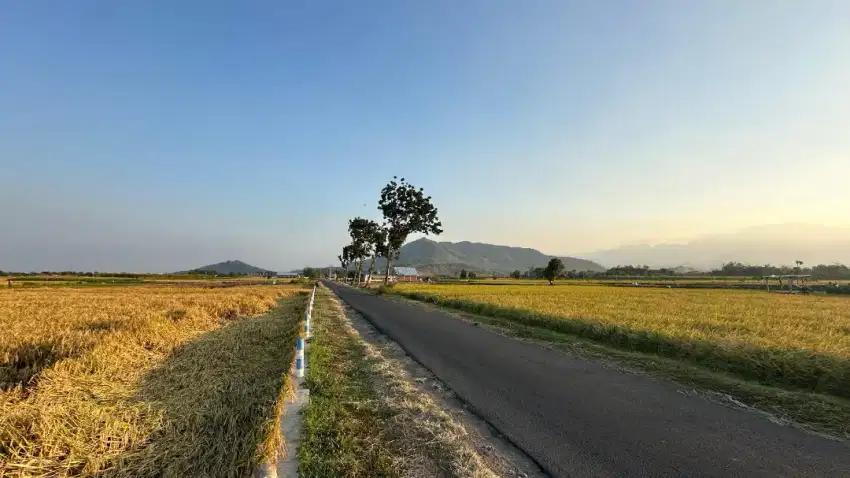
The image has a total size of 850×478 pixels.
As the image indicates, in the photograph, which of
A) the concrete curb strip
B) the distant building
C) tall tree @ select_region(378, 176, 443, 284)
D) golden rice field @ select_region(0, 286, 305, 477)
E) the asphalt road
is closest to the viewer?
the concrete curb strip

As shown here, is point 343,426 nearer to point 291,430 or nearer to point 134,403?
point 291,430

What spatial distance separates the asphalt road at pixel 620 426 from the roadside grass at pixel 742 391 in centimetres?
53

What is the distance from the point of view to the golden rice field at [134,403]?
163 inches

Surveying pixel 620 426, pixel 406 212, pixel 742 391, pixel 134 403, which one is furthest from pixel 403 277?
pixel 620 426

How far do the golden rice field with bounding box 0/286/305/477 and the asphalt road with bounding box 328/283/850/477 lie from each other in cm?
350

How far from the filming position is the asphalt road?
455 cm

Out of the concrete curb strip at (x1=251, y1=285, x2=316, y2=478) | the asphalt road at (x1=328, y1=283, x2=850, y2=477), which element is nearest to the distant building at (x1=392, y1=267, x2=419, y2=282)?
the asphalt road at (x1=328, y1=283, x2=850, y2=477)

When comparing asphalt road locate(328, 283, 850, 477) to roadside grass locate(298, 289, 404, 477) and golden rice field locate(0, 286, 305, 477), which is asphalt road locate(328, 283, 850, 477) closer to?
roadside grass locate(298, 289, 404, 477)

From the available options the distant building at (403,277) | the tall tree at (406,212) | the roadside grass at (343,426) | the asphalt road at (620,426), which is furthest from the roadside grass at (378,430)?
the distant building at (403,277)

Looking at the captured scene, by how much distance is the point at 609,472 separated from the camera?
4367 mm

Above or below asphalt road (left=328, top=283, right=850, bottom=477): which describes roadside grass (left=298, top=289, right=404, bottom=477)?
above

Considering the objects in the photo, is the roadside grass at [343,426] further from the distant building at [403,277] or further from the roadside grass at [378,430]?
the distant building at [403,277]

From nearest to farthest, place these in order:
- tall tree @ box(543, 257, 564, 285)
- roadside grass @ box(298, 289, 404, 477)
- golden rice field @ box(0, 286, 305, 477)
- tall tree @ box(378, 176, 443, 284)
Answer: golden rice field @ box(0, 286, 305, 477) < roadside grass @ box(298, 289, 404, 477) < tall tree @ box(378, 176, 443, 284) < tall tree @ box(543, 257, 564, 285)

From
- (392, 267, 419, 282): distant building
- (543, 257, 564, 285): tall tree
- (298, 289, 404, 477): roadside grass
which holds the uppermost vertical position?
(543, 257, 564, 285): tall tree
